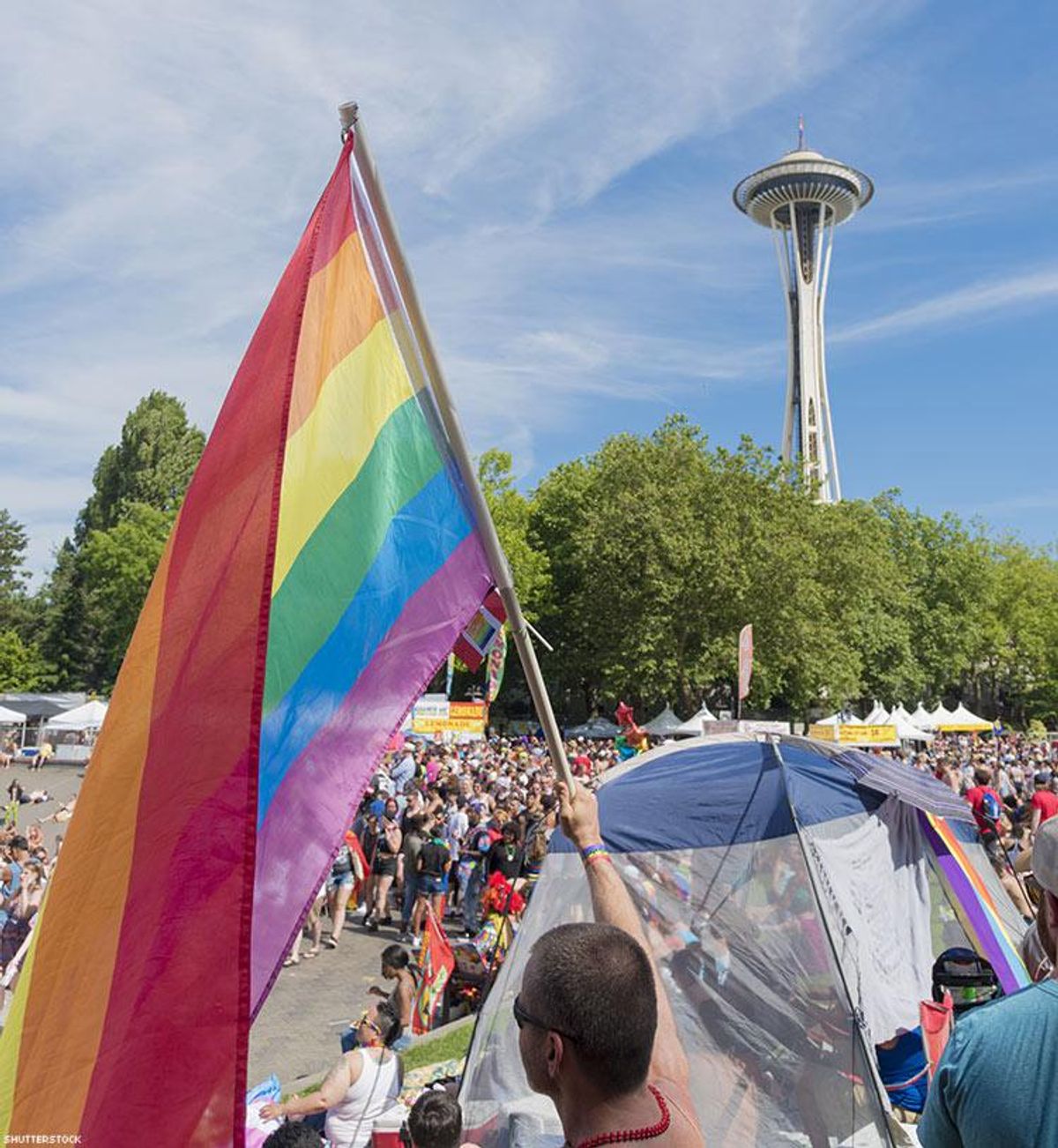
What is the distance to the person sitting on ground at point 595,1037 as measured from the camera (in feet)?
6.04

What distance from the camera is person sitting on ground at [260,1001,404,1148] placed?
5828mm

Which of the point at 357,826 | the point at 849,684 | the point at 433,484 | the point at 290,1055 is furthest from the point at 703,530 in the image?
the point at 433,484

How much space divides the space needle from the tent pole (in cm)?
7304

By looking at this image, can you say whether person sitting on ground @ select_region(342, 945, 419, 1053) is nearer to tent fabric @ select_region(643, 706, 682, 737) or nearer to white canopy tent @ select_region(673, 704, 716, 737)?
white canopy tent @ select_region(673, 704, 716, 737)

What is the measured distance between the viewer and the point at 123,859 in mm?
2332

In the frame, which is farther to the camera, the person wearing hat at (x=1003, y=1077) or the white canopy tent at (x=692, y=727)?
the white canopy tent at (x=692, y=727)

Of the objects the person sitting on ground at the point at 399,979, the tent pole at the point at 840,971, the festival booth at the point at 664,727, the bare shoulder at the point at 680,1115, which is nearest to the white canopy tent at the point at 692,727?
the festival booth at the point at 664,727

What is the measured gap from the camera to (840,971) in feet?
20.3

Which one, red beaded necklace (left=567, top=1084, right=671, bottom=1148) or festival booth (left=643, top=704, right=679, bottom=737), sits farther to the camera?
festival booth (left=643, top=704, right=679, bottom=737)

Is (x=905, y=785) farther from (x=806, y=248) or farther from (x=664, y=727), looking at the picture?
(x=806, y=248)

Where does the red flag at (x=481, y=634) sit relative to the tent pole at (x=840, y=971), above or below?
above

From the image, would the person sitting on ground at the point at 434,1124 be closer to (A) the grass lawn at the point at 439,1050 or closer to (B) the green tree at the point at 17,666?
(A) the grass lawn at the point at 439,1050

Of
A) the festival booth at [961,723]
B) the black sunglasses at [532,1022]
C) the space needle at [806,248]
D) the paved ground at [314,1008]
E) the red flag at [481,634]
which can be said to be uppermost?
the space needle at [806,248]

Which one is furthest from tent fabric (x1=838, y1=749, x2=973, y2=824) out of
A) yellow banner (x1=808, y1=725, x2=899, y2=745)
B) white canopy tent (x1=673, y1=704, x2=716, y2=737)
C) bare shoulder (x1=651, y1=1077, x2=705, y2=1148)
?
white canopy tent (x1=673, y1=704, x2=716, y2=737)
